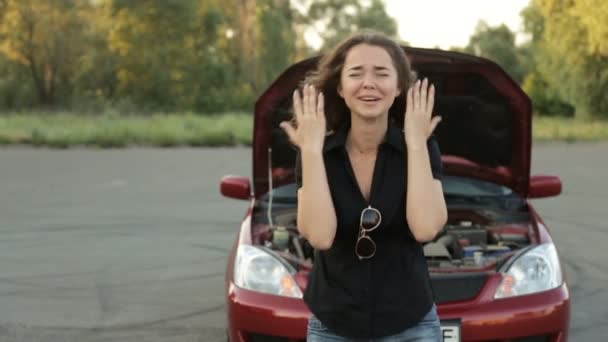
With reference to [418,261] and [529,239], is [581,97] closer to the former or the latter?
[529,239]

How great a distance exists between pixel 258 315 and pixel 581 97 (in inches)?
1518

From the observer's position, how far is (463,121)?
5480 millimetres

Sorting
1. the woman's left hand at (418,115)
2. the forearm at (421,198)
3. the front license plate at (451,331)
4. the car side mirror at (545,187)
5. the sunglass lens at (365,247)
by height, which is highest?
the woman's left hand at (418,115)

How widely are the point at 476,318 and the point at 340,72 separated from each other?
6.62ft

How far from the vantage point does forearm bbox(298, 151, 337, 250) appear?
80.7 inches

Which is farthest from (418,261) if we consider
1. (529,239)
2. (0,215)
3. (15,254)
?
(0,215)

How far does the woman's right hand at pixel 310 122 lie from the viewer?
82.9 inches

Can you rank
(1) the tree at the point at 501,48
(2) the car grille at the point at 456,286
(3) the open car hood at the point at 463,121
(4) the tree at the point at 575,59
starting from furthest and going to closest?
(1) the tree at the point at 501,48, (4) the tree at the point at 575,59, (3) the open car hood at the point at 463,121, (2) the car grille at the point at 456,286

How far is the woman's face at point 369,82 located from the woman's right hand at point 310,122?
0.29 feet

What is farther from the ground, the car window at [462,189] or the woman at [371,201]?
the woman at [371,201]

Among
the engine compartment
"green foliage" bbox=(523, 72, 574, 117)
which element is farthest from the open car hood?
"green foliage" bbox=(523, 72, 574, 117)

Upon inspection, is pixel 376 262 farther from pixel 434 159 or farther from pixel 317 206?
pixel 434 159

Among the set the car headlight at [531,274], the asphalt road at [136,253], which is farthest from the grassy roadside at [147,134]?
the car headlight at [531,274]

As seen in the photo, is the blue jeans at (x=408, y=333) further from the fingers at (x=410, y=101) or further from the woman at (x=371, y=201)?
the fingers at (x=410, y=101)
